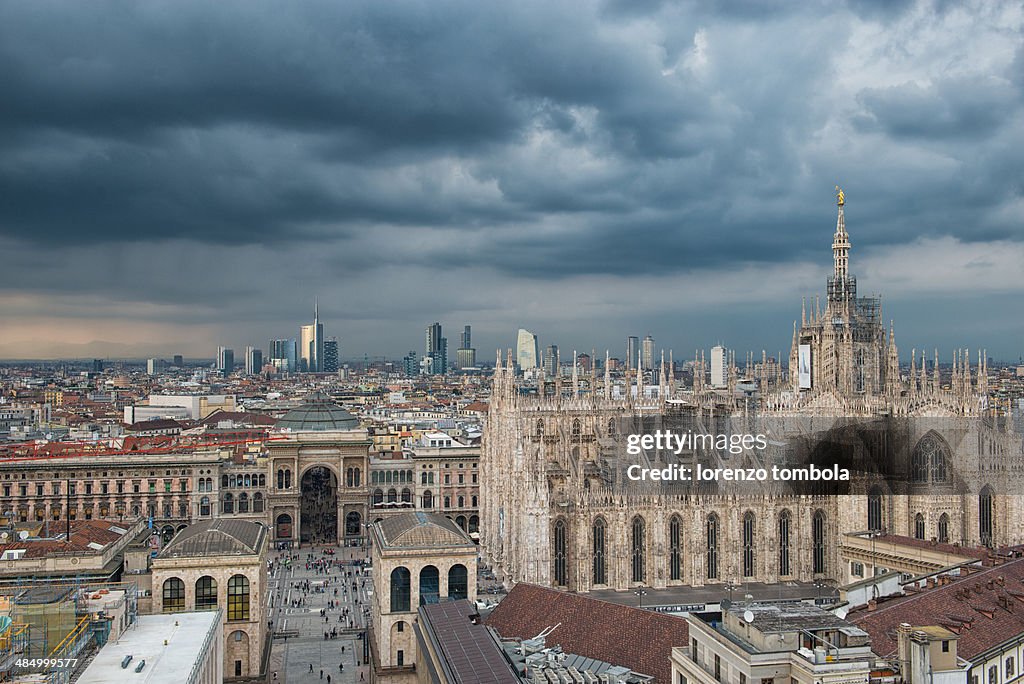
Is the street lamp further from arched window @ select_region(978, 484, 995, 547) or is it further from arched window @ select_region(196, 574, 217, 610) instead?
arched window @ select_region(196, 574, 217, 610)

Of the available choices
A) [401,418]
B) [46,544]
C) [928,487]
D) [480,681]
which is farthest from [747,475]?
[401,418]

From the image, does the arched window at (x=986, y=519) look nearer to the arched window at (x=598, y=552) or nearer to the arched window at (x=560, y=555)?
the arched window at (x=598, y=552)

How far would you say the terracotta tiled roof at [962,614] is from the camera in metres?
39.8

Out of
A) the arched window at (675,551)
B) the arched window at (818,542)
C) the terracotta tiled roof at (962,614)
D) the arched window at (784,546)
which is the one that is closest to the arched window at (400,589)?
the arched window at (675,551)

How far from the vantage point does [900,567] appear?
222 feet

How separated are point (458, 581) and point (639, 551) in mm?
21469

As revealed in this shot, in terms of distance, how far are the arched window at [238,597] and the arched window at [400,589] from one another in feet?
27.2

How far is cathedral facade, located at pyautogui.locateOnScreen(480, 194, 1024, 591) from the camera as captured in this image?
76875mm

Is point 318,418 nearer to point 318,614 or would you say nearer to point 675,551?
point 318,614

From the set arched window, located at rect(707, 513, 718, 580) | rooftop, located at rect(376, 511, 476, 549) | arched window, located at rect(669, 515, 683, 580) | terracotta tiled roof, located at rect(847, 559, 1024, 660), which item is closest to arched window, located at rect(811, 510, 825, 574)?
arched window, located at rect(707, 513, 718, 580)

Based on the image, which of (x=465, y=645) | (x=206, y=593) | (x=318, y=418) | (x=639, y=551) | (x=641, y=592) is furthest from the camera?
(x=318, y=418)

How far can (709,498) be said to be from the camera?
260ft

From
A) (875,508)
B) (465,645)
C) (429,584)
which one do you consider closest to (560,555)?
(429,584)

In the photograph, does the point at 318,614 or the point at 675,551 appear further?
the point at 318,614
